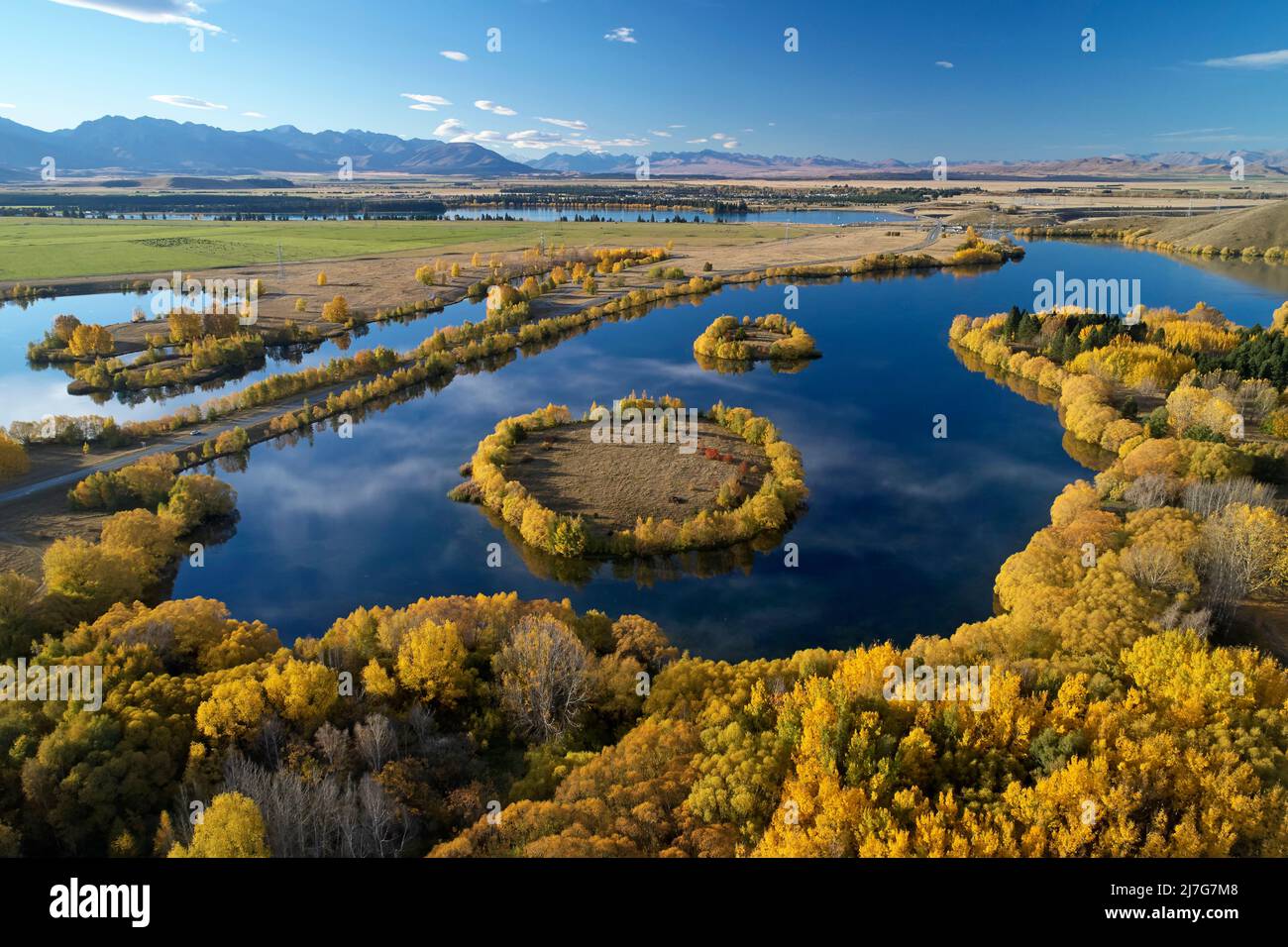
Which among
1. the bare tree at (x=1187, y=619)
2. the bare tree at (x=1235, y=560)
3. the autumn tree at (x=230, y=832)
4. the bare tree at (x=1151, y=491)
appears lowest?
the autumn tree at (x=230, y=832)

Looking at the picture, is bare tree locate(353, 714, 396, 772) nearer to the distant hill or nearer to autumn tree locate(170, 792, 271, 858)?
autumn tree locate(170, 792, 271, 858)

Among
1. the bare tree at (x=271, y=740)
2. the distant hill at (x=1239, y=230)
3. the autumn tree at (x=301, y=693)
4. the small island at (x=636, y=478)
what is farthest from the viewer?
the distant hill at (x=1239, y=230)

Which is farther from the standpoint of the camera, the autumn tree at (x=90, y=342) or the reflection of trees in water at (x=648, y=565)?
the autumn tree at (x=90, y=342)

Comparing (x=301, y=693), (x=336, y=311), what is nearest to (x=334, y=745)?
(x=301, y=693)

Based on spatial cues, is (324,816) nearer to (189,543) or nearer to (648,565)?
(648,565)

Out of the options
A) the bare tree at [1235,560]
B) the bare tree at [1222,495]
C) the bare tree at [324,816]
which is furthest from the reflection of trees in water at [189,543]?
the bare tree at [1222,495]

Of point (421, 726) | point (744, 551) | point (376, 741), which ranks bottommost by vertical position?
point (421, 726)

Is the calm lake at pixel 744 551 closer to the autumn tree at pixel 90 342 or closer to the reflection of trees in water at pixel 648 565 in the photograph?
the reflection of trees in water at pixel 648 565
